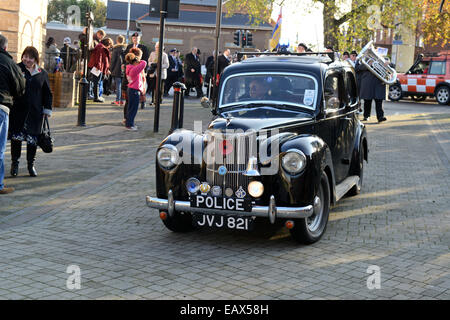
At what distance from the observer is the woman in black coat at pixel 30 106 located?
8.66m

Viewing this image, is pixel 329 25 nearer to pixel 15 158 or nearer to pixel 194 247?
pixel 15 158

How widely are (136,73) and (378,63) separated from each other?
8.86 metres

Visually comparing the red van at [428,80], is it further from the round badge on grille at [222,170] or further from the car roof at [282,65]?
the round badge on grille at [222,170]

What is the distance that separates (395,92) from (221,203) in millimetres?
25347

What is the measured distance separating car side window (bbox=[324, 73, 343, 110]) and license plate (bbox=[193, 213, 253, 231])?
2040 millimetres

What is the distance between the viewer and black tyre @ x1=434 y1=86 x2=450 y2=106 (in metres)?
28.1

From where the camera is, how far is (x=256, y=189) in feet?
19.2

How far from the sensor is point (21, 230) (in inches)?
254

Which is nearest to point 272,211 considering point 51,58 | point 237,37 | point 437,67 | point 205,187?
point 205,187

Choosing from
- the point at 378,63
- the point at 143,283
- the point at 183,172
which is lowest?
the point at 143,283

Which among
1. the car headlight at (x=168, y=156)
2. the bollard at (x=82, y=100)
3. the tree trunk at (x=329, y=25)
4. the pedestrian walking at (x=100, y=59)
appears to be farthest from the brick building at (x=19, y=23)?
the tree trunk at (x=329, y=25)

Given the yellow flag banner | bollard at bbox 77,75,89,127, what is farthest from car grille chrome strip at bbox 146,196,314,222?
the yellow flag banner

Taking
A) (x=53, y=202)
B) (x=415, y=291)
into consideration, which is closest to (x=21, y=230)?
(x=53, y=202)
